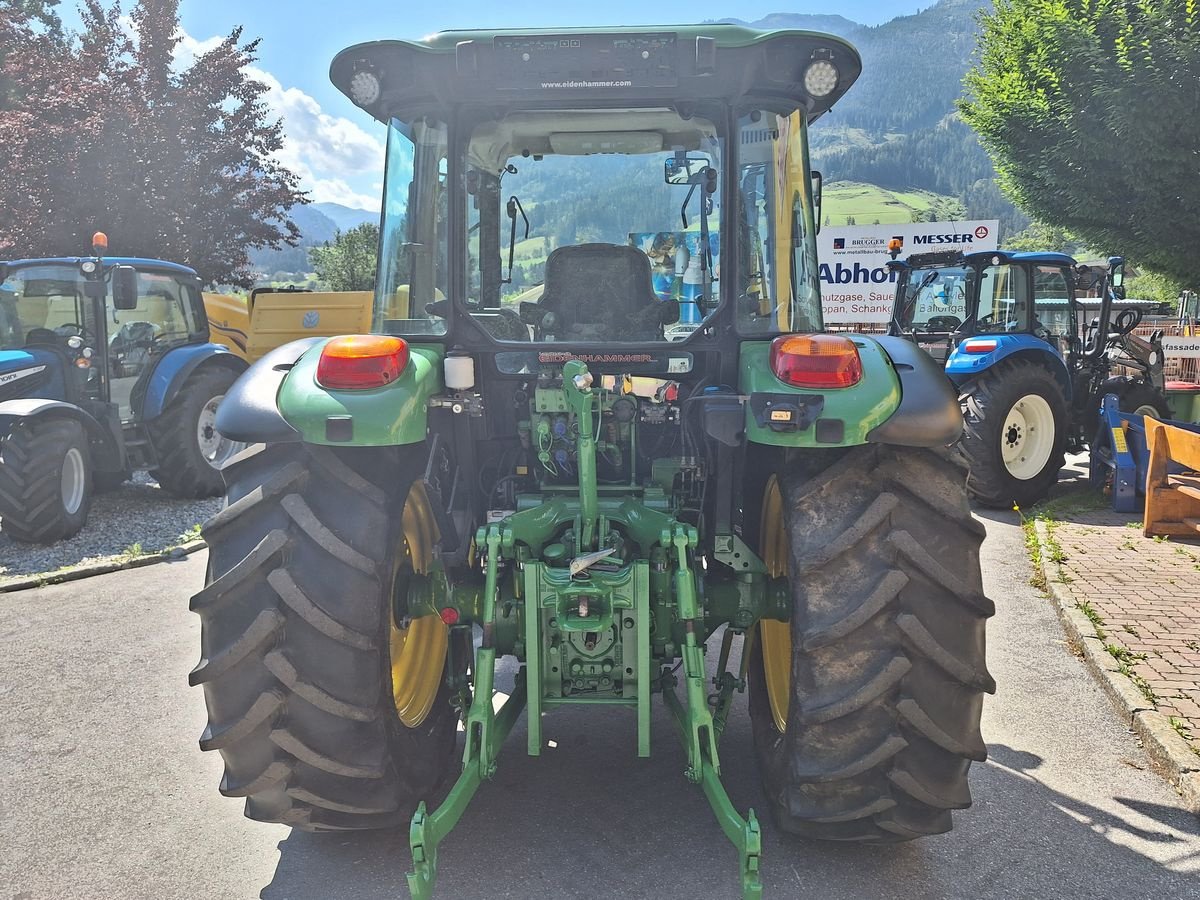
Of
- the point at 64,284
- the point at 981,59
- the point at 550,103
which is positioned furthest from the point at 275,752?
the point at 981,59

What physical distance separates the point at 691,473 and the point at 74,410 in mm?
6131

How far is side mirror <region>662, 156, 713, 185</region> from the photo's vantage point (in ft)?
10.5

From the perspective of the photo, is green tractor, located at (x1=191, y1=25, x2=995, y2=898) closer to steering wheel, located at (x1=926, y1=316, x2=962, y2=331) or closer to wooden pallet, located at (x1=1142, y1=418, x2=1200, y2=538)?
wooden pallet, located at (x1=1142, y1=418, x2=1200, y2=538)

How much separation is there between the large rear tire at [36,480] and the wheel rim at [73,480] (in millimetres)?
126

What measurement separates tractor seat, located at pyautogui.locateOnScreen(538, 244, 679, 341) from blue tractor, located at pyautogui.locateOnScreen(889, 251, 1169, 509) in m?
5.59

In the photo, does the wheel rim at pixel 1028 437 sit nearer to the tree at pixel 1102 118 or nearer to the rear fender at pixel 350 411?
the tree at pixel 1102 118

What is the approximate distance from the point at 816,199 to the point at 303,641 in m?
2.50

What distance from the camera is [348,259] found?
4391 centimetres

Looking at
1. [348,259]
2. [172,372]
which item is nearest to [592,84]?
[172,372]

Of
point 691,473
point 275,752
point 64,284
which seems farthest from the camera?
point 64,284

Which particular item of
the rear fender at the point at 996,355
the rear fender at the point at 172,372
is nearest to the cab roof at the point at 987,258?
the rear fender at the point at 996,355

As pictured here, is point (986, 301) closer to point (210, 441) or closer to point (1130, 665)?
point (1130, 665)

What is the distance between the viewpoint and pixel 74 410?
24.2ft

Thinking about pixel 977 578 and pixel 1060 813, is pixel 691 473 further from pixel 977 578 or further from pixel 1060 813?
pixel 1060 813
